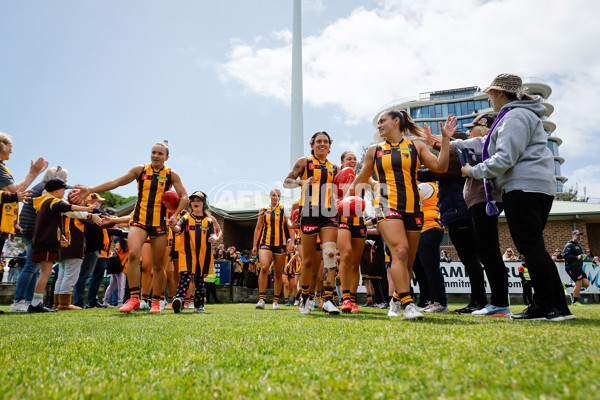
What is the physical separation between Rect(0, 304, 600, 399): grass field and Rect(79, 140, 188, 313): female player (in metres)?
3.27

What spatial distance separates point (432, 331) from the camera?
2.86 metres

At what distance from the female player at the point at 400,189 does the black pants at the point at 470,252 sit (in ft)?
5.80

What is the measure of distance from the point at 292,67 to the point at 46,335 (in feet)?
122

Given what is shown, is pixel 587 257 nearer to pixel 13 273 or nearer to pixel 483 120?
pixel 483 120

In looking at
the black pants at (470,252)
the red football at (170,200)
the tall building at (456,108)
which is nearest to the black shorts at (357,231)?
the black pants at (470,252)

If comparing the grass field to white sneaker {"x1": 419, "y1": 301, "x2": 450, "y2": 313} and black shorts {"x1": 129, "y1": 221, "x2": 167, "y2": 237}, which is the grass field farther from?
black shorts {"x1": 129, "y1": 221, "x2": 167, "y2": 237}

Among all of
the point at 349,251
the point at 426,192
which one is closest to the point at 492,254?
the point at 426,192

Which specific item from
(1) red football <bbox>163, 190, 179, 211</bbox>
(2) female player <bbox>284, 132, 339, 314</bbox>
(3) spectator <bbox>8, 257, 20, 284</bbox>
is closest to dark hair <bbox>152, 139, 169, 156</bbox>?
(1) red football <bbox>163, 190, 179, 211</bbox>

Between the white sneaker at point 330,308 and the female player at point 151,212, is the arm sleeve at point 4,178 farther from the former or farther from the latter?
the white sneaker at point 330,308

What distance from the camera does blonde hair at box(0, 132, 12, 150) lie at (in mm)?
6051

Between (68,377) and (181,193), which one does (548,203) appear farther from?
(181,193)

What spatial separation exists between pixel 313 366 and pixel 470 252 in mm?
4854

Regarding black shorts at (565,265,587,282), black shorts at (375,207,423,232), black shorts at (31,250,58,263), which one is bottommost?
black shorts at (565,265,587,282)

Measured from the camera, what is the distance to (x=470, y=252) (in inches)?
232
